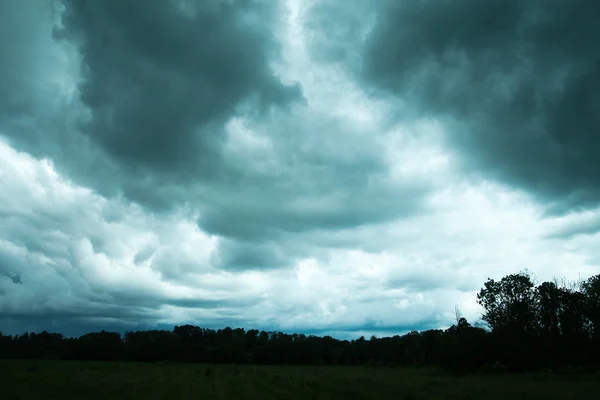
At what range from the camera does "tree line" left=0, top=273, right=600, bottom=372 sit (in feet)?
204

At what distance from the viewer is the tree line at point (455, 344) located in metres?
62.2

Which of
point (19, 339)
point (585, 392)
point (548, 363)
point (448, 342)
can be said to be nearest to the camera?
point (585, 392)

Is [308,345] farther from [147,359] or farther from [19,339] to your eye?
[19,339]

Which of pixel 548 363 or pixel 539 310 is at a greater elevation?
pixel 539 310

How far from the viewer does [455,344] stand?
65438 millimetres

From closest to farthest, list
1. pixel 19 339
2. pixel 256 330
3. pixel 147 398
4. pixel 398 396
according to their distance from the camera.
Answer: pixel 147 398 < pixel 398 396 < pixel 19 339 < pixel 256 330

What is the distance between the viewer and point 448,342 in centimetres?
6988

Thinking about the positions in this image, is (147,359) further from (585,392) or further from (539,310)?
(585,392)

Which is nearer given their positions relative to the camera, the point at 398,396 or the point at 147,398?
the point at 147,398

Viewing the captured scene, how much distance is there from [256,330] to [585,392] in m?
147

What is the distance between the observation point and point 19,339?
121750 mm

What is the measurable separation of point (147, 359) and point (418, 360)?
75.3 meters

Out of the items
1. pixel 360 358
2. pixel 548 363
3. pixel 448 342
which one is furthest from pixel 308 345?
pixel 548 363

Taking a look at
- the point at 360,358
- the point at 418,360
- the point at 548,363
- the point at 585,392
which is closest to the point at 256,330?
the point at 360,358
